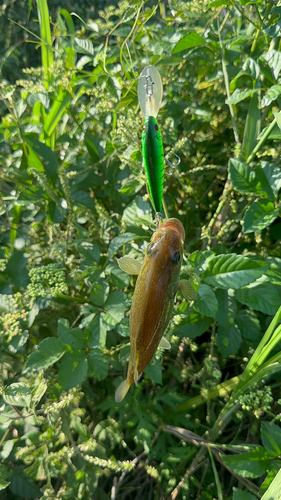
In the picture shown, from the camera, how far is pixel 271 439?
3.09ft

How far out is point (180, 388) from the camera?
132 centimetres

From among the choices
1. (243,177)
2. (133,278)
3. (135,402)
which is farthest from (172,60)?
(135,402)

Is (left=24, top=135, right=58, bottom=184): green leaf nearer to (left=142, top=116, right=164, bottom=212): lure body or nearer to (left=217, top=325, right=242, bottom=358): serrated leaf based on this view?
(left=142, top=116, right=164, bottom=212): lure body

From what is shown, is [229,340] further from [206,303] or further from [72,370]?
[72,370]

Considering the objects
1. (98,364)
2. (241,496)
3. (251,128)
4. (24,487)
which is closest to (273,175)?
(251,128)

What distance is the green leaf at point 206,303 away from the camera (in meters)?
0.88

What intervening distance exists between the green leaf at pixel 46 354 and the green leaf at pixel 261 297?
0.52 meters

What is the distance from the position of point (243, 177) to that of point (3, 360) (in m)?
0.93

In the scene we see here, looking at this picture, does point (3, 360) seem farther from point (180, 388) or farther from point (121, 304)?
point (180, 388)

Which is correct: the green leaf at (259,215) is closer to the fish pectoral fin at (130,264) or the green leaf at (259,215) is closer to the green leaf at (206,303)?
the green leaf at (206,303)

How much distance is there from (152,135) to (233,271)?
0.44 m

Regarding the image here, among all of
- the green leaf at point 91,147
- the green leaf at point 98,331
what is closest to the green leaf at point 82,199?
the green leaf at point 91,147

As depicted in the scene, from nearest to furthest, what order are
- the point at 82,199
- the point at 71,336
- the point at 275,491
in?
the point at 275,491 < the point at 71,336 < the point at 82,199

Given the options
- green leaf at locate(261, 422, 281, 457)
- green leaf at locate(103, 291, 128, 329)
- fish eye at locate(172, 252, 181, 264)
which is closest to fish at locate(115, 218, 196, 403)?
fish eye at locate(172, 252, 181, 264)
